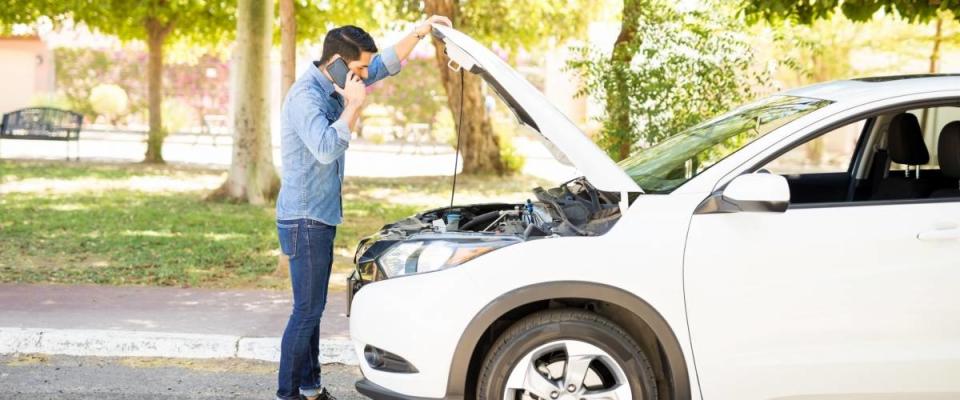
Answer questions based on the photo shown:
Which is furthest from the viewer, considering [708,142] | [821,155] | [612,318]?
[821,155]

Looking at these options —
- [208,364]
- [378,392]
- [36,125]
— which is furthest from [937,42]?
[378,392]

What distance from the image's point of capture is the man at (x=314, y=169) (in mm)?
5020

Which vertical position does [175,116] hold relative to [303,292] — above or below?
above

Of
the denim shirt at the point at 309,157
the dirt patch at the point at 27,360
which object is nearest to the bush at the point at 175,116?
the dirt patch at the point at 27,360

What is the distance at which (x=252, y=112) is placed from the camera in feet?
49.8

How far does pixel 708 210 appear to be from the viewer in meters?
4.43

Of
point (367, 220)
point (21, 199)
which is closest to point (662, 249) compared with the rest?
point (367, 220)

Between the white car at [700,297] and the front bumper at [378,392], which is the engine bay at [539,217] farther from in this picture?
the front bumper at [378,392]

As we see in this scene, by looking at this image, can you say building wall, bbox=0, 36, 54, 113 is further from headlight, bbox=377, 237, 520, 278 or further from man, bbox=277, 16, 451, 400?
headlight, bbox=377, 237, 520, 278

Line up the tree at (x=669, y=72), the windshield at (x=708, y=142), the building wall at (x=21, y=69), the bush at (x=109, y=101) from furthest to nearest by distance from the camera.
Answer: the building wall at (x=21, y=69), the bush at (x=109, y=101), the tree at (x=669, y=72), the windshield at (x=708, y=142)

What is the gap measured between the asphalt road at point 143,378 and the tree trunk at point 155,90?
1567cm

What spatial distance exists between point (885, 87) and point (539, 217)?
1.53 meters

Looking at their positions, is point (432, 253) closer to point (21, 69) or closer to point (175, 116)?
point (175, 116)

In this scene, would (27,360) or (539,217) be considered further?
(27,360)
